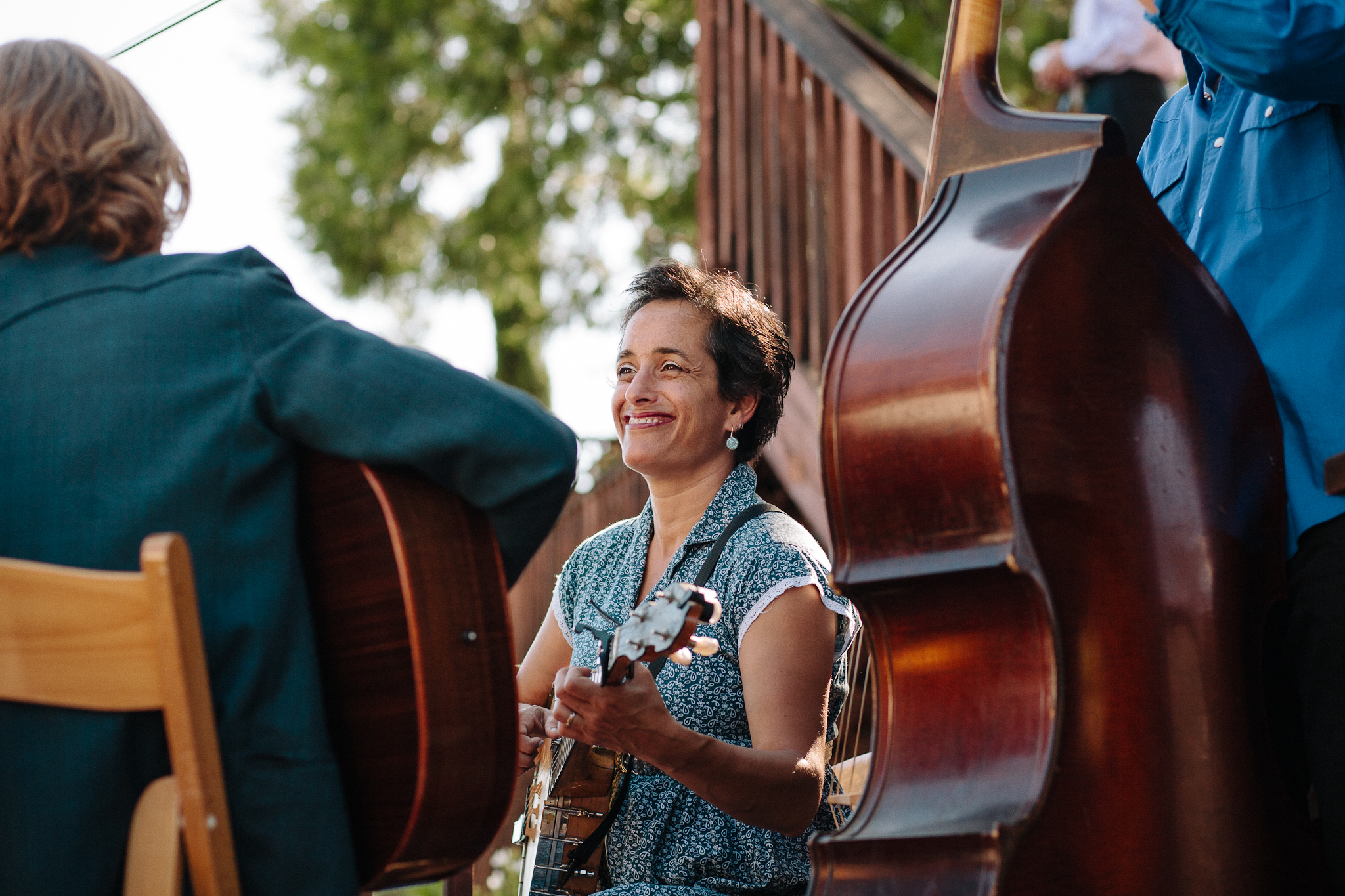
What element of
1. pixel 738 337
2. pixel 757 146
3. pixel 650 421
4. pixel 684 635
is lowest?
pixel 684 635

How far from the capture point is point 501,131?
1097cm

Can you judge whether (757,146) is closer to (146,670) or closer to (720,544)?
(720,544)

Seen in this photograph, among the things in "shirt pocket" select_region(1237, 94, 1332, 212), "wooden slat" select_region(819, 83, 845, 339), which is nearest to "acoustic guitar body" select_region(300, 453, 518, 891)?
"shirt pocket" select_region(1237, 94, 1332, 212)

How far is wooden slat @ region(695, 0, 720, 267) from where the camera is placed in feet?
18.7

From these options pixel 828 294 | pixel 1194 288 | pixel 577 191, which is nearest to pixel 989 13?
pixel 1194 288

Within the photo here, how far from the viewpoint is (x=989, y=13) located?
1.81 m

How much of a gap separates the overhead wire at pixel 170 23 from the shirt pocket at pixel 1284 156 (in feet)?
7.32

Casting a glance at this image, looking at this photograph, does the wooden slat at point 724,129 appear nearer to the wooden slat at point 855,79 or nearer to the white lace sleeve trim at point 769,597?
the wooden slat at point 855,79

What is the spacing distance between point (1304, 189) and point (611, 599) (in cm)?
145

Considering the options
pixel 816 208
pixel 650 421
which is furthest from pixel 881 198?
pixel 650 421

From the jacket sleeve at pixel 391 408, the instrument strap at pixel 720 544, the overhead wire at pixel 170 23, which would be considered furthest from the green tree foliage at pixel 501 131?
the jacket sleeve at pixel 391 408

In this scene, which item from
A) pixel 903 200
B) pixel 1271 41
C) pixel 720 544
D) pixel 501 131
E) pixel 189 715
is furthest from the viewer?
pixel 501 131

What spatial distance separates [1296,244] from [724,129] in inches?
159

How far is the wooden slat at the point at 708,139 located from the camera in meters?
5.71
